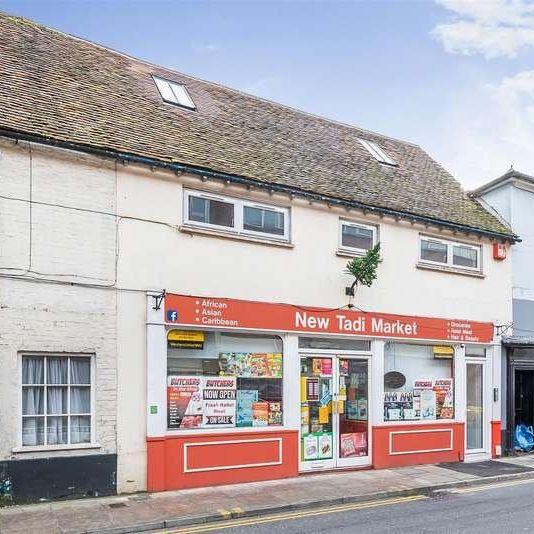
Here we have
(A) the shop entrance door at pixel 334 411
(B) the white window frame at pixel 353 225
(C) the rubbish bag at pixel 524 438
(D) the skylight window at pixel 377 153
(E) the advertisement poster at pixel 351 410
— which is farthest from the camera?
(D) the skylight window at pixel 377 153

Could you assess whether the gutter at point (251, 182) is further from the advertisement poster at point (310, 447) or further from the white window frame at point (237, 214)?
the advertisement poster at point (310, 447)

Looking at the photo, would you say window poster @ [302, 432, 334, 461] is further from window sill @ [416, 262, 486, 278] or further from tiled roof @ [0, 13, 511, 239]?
tiled roof @ [0, 13, 511, 239]

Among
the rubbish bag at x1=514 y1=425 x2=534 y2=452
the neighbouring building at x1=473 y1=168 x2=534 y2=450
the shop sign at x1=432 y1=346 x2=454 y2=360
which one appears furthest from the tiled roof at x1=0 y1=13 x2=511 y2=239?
the rubbish bag at x1=514 y1=425 x2=534 y2=452

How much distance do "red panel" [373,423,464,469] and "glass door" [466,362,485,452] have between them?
1.95ft

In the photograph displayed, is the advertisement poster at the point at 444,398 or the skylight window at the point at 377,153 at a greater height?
the skylight window at the point at 377,153

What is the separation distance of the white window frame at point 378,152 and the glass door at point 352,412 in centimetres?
587

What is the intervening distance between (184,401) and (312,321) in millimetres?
3056

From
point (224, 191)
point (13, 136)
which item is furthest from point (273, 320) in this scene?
point (13, 136)

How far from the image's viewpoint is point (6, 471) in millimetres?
9391

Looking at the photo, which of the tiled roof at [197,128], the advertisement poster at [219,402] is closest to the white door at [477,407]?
the tiled roof at [197,128]

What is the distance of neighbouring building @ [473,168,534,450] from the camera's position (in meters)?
16.2

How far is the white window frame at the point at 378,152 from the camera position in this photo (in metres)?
17.1

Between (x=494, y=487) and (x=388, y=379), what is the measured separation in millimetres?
3049

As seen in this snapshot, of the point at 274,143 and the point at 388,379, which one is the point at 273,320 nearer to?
the point at 388,379
